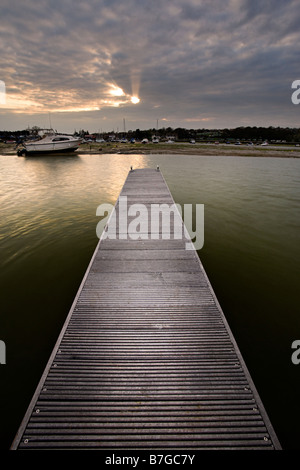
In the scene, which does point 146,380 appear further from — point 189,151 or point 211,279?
point 189,151

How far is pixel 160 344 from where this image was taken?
4047 mm

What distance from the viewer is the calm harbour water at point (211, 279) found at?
419 centimetres

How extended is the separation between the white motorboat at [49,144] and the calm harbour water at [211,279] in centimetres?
3469

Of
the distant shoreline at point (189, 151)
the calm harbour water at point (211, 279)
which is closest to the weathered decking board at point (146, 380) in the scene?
the calm harbour water at point (211, 279)

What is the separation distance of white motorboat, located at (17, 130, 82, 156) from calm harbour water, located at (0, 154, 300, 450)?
34.7 metres

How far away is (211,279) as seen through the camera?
729 cm

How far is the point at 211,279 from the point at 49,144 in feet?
165

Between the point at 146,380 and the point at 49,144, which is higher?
the point at 49,144

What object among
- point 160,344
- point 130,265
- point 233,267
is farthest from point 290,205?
point 160,344

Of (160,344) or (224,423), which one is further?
(160,344)

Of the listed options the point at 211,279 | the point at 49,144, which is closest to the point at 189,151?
the point at 49,144
